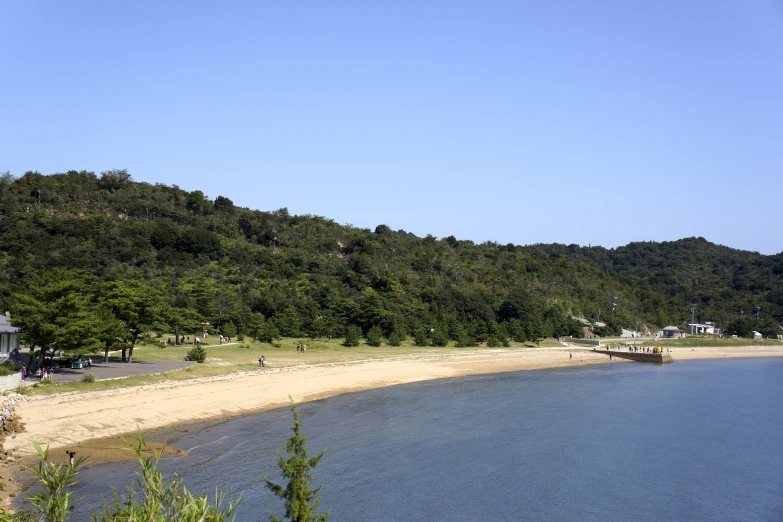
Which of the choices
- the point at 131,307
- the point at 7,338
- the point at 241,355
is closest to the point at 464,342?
the point at 241,355

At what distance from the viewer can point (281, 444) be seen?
102 feet

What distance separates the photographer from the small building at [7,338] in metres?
37.0

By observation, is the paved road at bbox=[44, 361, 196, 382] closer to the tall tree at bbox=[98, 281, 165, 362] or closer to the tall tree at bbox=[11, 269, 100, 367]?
the tall tree at bbox=[11, 269, 100, 367]

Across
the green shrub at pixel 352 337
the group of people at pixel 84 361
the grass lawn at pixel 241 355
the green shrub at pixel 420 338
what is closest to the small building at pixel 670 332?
the grass lawn at pixel 241 355

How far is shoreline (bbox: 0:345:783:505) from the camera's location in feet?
90.2

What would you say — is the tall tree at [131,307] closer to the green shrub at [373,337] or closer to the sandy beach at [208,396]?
the sandy beach at [208,396]

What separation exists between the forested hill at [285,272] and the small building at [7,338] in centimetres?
212

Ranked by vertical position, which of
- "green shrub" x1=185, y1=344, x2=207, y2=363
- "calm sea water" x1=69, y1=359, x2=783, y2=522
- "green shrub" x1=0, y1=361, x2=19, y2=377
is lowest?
"calm sea water" x1=69, y1=359, x2=783, y2=522

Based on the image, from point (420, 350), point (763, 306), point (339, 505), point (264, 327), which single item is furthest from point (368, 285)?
point (763, 306)

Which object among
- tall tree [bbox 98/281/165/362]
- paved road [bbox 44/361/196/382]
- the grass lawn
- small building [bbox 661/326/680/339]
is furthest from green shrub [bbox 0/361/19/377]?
small building [bbox 661/326/680/339]

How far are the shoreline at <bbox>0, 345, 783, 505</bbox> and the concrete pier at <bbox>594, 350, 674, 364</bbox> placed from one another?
22825 mm

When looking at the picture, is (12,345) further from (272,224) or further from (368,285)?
(272,224)

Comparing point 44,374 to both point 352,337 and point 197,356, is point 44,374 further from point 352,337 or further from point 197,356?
point 352,337

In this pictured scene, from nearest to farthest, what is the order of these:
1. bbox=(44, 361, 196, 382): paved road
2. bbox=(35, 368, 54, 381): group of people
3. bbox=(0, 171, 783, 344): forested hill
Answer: bbox=(35, 368, 54, 381): group of people
bbox=(44, 361, 196, 382): paved road
bbox=(0, 171, 783, 344): forested hill
